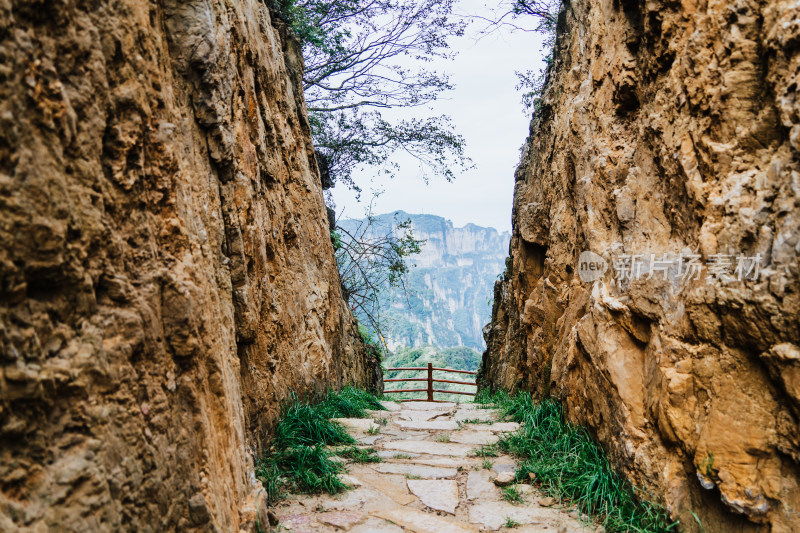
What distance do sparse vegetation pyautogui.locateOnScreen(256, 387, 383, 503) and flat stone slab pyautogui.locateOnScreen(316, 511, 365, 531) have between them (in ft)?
0.88

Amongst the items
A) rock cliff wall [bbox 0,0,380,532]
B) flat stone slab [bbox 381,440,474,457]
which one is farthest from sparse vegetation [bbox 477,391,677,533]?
rock cliff wall [bbox 0,0,380,532]

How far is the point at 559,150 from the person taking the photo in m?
5.12

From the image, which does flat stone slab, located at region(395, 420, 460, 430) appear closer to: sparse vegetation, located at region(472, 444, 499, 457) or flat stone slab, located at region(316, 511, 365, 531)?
sparse vegetation, located at region(472, 444, 499, 457)

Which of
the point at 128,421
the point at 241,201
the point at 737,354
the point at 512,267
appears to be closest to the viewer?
the point at 128,421

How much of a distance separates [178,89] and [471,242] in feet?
327

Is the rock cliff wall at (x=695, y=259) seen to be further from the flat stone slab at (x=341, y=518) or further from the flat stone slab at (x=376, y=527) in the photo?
the flat stone slab at (x=341, y=518)

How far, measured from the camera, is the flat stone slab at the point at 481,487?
3.16 meters

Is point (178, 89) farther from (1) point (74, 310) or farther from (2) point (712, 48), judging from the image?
(2) point (712, 48)

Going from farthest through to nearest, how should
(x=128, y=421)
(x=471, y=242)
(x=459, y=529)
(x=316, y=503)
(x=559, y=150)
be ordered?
1. (x=471, y=242)
2. (x=559, y=150)
3. (x=316, y=503)
4. (x=459, y=529)
5. (x=128, y=421)

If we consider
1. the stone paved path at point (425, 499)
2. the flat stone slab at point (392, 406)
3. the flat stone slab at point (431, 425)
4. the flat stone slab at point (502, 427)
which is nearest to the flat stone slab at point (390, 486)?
the stone paved path at point (425, 499)

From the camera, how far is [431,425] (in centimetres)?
512

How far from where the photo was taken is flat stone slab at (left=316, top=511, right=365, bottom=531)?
2.71 meters

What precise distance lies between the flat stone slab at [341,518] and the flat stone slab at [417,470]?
738 mm

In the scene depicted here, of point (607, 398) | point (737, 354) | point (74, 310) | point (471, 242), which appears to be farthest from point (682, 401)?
point (471, 242)
